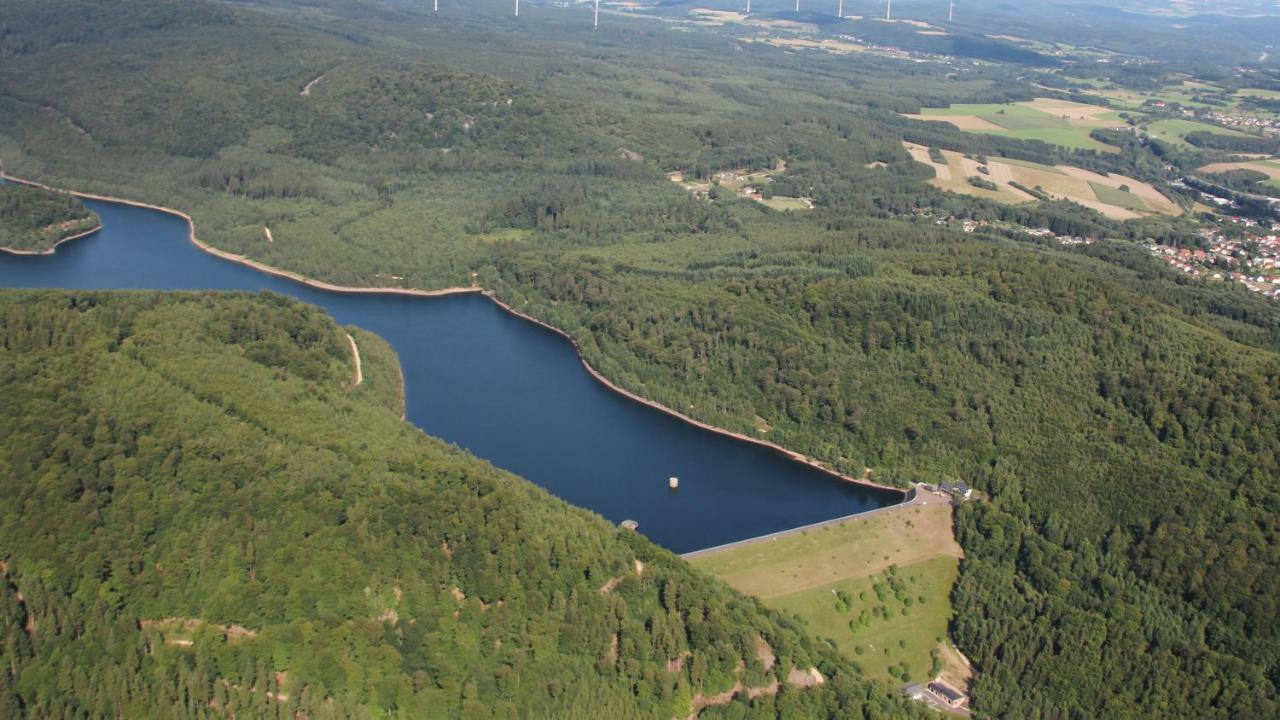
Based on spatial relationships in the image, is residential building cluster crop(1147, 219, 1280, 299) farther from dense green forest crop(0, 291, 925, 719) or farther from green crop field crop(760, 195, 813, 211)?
dense green forest crop(0, 291, 925, 719)

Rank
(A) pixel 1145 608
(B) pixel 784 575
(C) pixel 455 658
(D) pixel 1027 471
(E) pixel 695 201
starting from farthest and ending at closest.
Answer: (E) pixel 695 201, (D) pixel 1027 471, (B) pixel 784 575, (A) pixel 1145 608, (C) pixel 455 658

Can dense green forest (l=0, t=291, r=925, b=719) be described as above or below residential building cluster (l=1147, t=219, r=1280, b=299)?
below

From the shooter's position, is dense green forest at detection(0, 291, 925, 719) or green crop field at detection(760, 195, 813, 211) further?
green crop field at detection(760, 195, 813, 211)

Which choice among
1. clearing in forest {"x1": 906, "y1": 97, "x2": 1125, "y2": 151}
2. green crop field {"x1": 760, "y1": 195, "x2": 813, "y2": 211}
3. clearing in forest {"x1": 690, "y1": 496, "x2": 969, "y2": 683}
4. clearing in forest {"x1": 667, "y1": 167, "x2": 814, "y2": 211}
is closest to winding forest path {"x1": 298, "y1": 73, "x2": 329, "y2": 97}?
clearing in forest {"x1": 667, "y1": 167, "x2": 814, "y2": 211}

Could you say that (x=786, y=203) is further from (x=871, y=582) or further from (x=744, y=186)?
(x=871, y=582)

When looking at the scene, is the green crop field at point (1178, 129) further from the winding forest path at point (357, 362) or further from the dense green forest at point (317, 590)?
the dense green forest at point (317, 590)

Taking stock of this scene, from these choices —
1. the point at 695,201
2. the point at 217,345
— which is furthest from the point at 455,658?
the point at 695,201

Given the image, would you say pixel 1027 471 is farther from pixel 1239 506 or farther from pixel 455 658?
pixel 455 658
